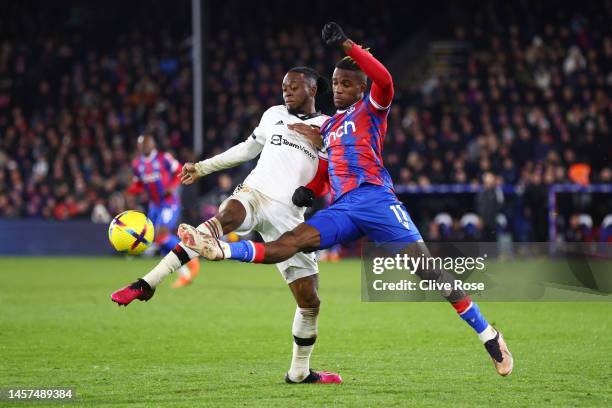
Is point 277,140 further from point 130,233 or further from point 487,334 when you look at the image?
point 487,334

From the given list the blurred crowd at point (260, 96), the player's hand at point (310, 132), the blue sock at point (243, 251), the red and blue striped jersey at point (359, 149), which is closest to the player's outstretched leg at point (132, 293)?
the blue sock at point (243, 251)

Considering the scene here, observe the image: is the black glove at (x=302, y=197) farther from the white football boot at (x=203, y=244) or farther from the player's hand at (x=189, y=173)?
the white football boot at (x=203, y=244)

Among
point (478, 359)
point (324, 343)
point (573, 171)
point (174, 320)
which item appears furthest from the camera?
point (573, 171)

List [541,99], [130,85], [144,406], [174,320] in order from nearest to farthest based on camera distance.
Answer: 1. [144,406]
2. [174,320]
3. [541,99]
4. [130,85]

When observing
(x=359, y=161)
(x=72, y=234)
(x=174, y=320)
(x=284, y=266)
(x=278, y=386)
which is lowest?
(x=72, y=234)

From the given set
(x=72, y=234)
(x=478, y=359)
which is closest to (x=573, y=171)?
(x=72, y=234)

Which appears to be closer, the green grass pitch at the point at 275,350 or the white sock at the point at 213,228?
the green grass pitch at the point at 275,350

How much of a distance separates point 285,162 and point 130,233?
4.54 feet

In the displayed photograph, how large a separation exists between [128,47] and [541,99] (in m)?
13.7

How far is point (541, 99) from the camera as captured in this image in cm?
2416

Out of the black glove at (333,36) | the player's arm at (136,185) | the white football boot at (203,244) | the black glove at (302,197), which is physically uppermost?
the black glove at (333,36)

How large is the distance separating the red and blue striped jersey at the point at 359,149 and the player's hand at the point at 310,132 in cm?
37

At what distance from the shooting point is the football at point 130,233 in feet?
26.6

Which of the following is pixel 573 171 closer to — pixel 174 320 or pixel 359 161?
pixel 174 320
